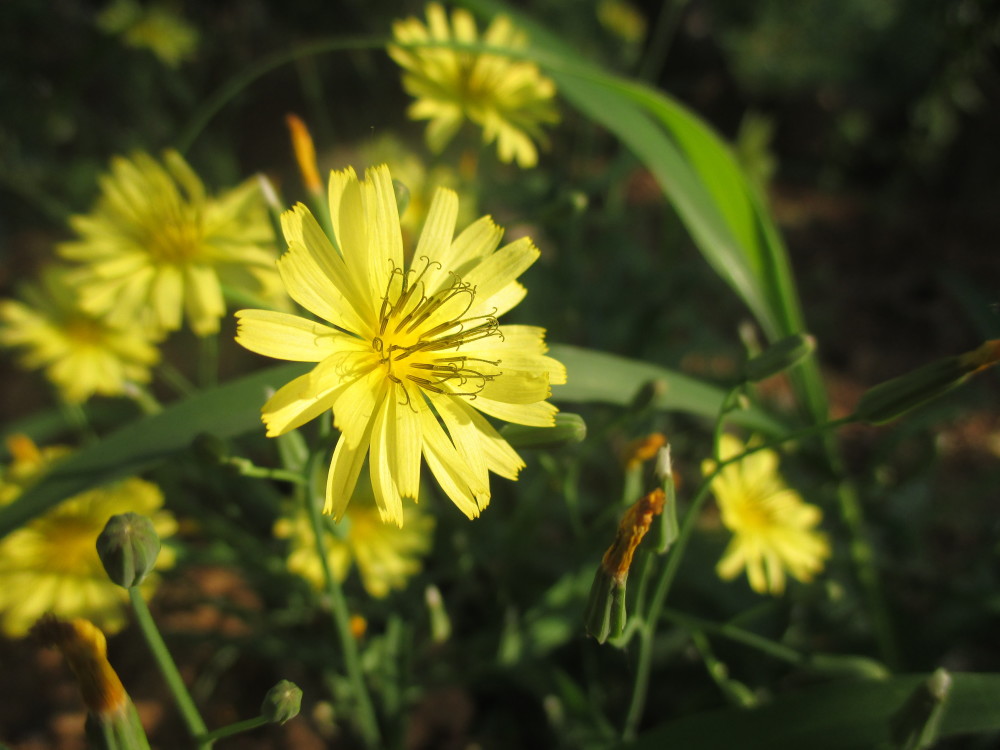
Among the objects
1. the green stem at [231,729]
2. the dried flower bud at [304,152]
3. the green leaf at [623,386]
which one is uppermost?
the dried flower bud at [304,152]

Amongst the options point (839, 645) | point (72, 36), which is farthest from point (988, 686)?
point (72, 36)

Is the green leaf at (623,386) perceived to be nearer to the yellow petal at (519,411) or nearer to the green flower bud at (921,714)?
the yellow petal at (519,411)

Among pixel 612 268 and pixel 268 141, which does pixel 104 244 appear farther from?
pixel 268 141

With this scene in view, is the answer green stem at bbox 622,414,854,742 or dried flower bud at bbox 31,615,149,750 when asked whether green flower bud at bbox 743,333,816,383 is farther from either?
dried flower bud at bbox 31,615,149,750

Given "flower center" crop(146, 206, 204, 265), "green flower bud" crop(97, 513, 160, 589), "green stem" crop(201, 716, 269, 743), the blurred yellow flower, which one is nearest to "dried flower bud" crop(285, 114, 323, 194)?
"flower center" crop(146, 206, 204, 265)

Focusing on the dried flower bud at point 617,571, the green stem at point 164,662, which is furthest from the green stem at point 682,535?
the green stem at point 164,662

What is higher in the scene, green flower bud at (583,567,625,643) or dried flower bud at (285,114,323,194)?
dried flower bud at (285,114,323,194)

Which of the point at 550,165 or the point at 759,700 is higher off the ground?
the point at 550,165
